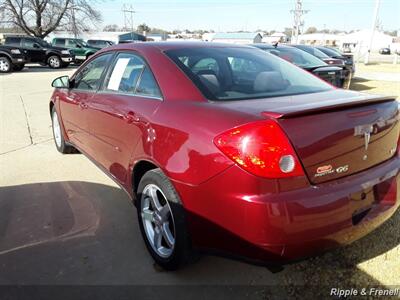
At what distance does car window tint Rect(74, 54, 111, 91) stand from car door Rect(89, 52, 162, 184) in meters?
0.23

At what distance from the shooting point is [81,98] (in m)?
4.38

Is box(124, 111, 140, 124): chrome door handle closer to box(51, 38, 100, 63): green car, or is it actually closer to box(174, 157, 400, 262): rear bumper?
box(174, 157, 400, 262): rear bumper

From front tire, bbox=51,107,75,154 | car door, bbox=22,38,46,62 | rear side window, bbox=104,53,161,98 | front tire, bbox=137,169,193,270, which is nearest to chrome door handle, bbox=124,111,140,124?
rear side window, bbox=104,53,161,98

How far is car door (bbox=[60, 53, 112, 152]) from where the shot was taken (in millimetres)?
4172

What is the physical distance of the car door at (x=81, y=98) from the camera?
4.17m

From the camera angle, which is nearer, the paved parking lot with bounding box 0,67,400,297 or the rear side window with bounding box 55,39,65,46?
the paved parking lot with bounding box 0,67,400,297

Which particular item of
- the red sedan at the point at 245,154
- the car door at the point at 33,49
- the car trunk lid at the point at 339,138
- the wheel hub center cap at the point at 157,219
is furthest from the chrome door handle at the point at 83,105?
the car door at the point at 33,49

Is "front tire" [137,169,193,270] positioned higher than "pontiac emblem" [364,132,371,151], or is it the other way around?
"pontiac emblem" [364,132,371,151]

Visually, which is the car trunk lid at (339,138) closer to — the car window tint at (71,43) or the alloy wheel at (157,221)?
the alloy wheel at (157,221)

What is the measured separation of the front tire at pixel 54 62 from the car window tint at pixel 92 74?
2199 centimetres

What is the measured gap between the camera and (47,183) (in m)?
4.75

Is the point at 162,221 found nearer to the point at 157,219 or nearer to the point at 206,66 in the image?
the point at 157,219

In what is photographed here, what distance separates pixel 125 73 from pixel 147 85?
0.54m

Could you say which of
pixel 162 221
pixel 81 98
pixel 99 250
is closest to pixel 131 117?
pixel 162 221
